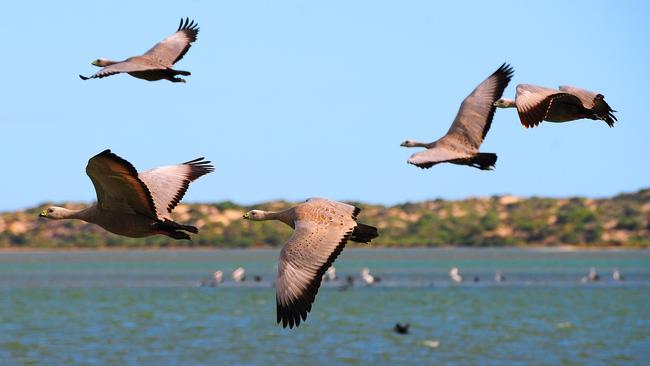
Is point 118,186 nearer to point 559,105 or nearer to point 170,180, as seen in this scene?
point 170,180

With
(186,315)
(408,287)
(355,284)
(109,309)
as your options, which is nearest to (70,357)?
(186,315)

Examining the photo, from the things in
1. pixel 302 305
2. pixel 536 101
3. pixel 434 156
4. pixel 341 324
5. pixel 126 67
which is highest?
pixel 126 67

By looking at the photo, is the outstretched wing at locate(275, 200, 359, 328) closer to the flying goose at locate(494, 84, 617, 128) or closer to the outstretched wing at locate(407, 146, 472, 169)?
the outstretched wing at locate(407, 146, 472, 169)

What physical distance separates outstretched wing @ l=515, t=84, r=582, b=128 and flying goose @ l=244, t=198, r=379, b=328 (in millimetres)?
2604

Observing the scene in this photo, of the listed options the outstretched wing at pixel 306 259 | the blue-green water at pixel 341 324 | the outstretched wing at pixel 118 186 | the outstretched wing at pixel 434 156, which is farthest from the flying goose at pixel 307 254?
the blue-green water at pixel 341 324

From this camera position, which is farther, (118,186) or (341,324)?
(341,324)

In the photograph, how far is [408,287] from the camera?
122 m

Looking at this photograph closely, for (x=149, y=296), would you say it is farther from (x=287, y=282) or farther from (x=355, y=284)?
(x=287, y=282)

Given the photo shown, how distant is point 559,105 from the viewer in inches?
682

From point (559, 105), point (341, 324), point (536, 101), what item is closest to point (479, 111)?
point (559, 105)

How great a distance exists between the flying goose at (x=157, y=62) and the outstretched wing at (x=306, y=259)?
384 cm

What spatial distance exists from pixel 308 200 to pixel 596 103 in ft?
13.4

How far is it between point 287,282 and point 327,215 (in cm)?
128

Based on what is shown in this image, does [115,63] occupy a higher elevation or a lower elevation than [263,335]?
higher
